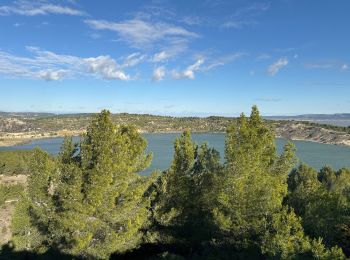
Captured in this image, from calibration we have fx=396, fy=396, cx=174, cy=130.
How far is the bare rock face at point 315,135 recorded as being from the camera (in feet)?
547

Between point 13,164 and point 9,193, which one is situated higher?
point 9,193

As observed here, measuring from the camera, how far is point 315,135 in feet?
593

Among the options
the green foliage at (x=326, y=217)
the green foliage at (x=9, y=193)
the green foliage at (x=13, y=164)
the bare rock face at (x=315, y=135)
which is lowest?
the green foliage at (x=13, y=164)

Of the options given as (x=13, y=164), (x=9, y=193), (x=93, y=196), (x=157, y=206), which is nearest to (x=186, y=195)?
(x=157, y=206)

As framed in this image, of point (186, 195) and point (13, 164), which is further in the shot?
point (13, 164)

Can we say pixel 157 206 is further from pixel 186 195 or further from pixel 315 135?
pixel 315 135

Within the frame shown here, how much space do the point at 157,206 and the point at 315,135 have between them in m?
167

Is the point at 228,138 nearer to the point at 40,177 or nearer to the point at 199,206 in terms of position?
the point at 199,206

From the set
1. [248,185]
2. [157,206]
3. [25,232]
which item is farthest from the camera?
[157,206]

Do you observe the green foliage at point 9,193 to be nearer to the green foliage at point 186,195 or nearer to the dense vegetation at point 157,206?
the dense vegetation at point 157,206

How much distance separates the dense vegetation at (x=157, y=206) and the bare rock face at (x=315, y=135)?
150 metres

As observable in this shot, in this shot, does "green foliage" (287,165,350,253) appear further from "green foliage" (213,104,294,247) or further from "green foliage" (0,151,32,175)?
"green foliage" (0,151,32,175)

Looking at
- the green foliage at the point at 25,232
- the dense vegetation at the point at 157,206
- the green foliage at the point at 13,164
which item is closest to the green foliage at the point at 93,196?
the dense vegetation at the point at 157,206

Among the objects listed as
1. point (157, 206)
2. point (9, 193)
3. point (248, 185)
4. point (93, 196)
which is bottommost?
point (9, 193)
